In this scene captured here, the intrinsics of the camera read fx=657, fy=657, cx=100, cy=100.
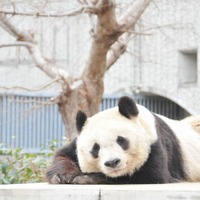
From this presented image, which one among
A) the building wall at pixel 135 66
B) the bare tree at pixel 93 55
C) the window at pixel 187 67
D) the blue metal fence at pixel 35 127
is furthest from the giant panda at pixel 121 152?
the blue metal fence at pixel 35 127

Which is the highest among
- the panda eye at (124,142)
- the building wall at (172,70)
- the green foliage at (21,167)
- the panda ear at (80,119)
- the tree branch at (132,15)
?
the tree branch at (132,15)

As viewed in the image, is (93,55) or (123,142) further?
(93,55)

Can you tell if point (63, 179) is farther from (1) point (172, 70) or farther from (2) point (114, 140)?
(1) point (172, 70)

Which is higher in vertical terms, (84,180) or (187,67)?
(84,180)

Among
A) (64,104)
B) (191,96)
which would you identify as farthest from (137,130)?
(191,96)

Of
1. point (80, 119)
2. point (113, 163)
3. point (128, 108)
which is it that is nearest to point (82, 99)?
point (80, 119)

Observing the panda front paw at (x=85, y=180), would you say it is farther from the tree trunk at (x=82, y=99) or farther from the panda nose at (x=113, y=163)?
the tree trunk at (x=82, y=99)

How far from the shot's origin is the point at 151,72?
47.1 feet

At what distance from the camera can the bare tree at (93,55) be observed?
8.20 meters

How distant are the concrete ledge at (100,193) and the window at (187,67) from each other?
1007 cm

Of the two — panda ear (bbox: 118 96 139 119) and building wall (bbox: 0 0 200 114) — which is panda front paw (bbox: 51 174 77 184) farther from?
building wall (bbox: 0 0 200 114)

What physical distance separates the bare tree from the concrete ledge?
386 centimetres

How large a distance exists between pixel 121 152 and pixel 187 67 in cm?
1015

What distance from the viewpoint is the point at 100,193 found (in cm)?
398
